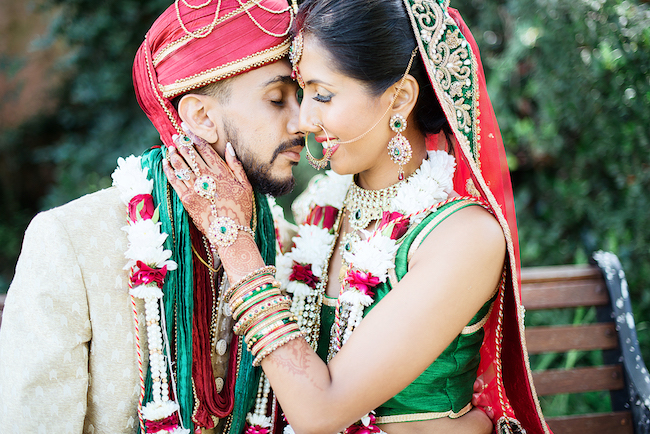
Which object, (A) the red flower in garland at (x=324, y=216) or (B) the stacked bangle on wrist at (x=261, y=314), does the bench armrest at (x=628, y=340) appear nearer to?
(A) the red flower in garland at (x=324, y=216)

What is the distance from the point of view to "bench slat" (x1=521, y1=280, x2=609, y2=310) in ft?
9.76

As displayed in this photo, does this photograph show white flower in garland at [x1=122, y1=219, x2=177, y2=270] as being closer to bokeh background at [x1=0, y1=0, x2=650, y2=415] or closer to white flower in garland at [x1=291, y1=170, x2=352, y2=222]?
white flower in garland at [x1=291, y1=170, x2=352, y2=222]

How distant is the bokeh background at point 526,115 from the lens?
3443 millimetres

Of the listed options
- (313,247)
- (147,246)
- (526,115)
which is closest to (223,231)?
(147,246)

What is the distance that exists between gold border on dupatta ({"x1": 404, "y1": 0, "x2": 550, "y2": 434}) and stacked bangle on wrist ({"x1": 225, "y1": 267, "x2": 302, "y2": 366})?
0.80 m

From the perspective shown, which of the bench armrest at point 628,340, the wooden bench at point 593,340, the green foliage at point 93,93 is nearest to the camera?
the bench armrest at point 628,340

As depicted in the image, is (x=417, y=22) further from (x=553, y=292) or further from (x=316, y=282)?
(x=553, y=292)

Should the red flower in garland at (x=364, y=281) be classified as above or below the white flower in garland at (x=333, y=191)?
below

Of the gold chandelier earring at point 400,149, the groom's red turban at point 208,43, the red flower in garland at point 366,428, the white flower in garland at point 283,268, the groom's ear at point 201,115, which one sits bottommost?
the red flower in garland at point 366,428

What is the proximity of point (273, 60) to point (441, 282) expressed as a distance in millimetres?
1074

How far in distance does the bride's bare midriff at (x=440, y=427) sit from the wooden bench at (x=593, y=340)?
1.11 m

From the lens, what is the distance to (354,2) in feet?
6.03

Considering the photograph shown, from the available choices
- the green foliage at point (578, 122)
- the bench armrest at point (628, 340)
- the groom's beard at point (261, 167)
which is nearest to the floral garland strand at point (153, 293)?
the groom's beard at point (261, 167)

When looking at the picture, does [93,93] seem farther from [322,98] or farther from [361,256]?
[361,256]
